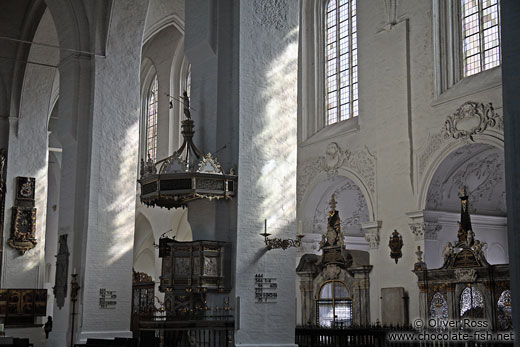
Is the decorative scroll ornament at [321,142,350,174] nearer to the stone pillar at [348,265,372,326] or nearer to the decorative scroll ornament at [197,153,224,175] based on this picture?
the stone pillar at [348,265,372,326]

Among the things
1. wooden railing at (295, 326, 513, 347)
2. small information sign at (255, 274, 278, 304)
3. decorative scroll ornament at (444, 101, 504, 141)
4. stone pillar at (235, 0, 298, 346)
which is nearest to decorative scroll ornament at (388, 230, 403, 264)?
decorative scroll ornament at (444, 101, 504, 141)

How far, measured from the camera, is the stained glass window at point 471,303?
1683cm

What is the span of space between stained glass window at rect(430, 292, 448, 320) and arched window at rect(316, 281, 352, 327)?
129 inches

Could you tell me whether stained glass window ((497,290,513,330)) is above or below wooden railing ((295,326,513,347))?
above

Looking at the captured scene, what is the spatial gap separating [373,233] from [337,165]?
267 centimetres

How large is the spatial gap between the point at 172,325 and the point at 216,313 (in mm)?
1136

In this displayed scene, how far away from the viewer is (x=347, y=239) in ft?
76.2

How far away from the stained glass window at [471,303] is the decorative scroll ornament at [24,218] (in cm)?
1406

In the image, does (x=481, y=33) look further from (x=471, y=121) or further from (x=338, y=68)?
(x=338, y=68)

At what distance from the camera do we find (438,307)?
17625mm

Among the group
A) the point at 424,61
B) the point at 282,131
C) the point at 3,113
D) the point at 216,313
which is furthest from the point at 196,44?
the point at 3,113

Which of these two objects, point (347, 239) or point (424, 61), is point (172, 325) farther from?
point (347, 239)

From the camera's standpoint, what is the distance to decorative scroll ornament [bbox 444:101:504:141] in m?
16.9

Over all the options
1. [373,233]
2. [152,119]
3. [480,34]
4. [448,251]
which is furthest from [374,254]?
[152,119]
